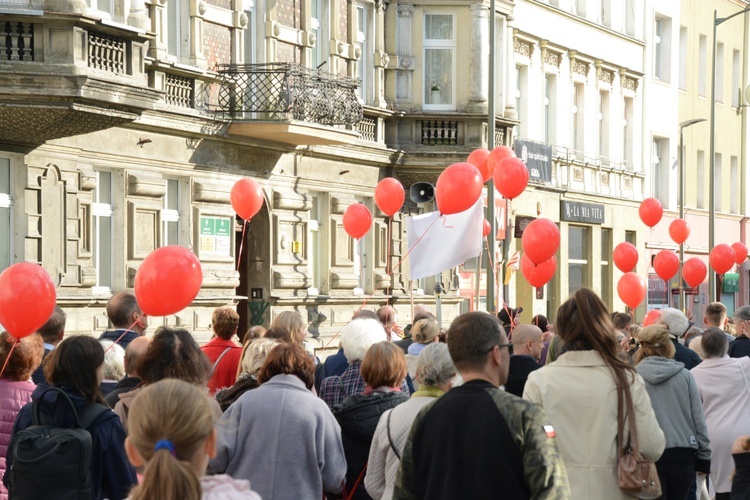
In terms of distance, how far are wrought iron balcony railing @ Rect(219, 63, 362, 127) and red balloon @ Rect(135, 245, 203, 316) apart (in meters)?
11.8

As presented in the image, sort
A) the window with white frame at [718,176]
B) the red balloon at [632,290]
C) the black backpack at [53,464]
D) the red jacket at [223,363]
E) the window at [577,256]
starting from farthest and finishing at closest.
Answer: the window with white frame at [718,176] → the window at [577,256] → the red balloon at [632,290] → the red jacket at [223,363] → the black backpack at [53,464]

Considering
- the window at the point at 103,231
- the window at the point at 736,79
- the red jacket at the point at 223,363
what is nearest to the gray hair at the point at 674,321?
the red jacket at the point at 223,363

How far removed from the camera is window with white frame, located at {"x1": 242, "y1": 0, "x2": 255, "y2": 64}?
24328 mm

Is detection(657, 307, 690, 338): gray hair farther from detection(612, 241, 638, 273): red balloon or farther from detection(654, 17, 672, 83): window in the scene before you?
detection(654, 17, 672, 83): window

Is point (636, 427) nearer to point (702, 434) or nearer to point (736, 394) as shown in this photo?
point (702, 434)

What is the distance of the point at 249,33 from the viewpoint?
80.4 ft

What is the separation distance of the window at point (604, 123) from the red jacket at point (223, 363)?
3024cm

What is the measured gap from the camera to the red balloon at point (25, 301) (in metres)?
10.1

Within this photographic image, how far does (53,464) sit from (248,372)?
2.14 meters

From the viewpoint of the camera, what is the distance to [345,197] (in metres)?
27.5

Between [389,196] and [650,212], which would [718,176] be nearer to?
[650,212]

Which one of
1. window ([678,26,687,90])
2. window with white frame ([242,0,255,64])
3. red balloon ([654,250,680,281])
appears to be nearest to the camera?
window with white frame ([242,0,255,64])

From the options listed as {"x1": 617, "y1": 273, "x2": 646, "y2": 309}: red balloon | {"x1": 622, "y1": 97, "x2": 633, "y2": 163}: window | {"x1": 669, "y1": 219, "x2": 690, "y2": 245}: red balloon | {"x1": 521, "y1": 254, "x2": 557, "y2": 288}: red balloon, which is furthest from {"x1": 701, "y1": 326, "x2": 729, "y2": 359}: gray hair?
{"x1": 622, "y1": 97, "x2": 633, "y2": 163}: window

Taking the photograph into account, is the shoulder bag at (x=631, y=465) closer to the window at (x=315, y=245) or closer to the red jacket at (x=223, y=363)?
the red jacket at (x=223, y=363)
